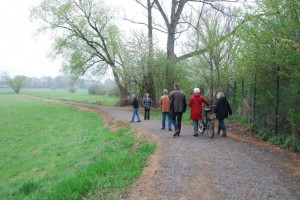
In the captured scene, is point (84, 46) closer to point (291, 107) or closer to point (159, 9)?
point (159, 9)

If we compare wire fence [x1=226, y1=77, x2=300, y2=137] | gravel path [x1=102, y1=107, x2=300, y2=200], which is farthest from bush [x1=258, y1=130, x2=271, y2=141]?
gravel path [x1=102, y1=107, x2=300, y2=200]

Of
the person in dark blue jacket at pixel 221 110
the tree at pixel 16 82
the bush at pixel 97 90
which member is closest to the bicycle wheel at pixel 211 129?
the person in dark blue jacket at pixel 221 110

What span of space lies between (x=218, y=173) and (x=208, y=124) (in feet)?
16.2

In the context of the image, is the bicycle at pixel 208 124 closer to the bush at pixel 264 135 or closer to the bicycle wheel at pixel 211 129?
the bicycle wheel at pixel 211 129

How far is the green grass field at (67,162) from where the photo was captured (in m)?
7.28

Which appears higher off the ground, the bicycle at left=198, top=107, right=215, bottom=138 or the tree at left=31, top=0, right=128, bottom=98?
the tree at left=31, top=0, right=128, bottom=98

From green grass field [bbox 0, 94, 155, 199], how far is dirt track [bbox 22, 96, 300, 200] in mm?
572

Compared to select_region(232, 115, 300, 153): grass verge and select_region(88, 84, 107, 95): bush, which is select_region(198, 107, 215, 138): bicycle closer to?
select_region(232, 115, 300, 153): grass verge

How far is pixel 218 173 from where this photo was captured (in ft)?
25.2

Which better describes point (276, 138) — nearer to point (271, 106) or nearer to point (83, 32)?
point (271, 106)

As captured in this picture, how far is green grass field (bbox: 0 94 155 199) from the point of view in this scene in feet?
23.9

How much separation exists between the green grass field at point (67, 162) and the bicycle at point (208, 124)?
2.58 metres

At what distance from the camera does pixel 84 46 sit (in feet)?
130

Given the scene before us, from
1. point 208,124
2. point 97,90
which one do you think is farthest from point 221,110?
point 97,90
